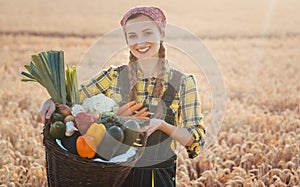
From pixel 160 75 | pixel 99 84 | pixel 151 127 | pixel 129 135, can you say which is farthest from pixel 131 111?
pixel 99 84

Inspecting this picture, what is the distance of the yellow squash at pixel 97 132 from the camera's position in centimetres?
220

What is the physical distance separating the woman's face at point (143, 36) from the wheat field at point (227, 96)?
56 cm

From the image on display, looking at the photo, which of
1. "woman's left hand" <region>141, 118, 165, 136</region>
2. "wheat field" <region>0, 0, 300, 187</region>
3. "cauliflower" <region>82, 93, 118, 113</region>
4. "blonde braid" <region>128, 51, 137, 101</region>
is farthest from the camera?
"wheat field" <region>0, 0, 300, 187</region>

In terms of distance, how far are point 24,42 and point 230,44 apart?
639cm

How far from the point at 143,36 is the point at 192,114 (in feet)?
1.76

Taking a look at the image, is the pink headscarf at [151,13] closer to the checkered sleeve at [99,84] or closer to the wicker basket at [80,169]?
the checkered sleeve at [99,84]

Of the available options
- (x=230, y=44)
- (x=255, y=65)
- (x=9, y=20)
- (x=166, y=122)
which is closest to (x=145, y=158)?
(x=166, y=122)

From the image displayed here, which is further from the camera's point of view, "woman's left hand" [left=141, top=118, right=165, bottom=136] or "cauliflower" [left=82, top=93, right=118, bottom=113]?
"cauliflower" [left=82, top=93, right=118, bottom=113]

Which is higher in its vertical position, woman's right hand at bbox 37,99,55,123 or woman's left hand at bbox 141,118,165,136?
woman's right hand at bbox 37,99,55,123

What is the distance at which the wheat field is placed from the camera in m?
4.12

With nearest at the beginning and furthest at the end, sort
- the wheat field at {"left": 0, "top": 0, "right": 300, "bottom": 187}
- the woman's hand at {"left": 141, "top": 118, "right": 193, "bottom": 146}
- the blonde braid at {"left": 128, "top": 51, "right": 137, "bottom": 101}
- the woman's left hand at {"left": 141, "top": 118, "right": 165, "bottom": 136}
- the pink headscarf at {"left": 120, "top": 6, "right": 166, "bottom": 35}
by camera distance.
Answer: the woman's left hand at {"left": 141, "top": 118, "right": 165, "bottom": 136} → the woman's hand at {"left": 141, "top": 118, "right": 193, "bottom": 146} → the pink headscarf at {"left": 120, "top": 6, "right": 166, "bottom": 35} → the blonde braid at {"left": 128, "top": 51, "right": 137, "bottom": 101} → the wheat field at {"left": 0, "top": 0, "right": 300, "bottom": 187}

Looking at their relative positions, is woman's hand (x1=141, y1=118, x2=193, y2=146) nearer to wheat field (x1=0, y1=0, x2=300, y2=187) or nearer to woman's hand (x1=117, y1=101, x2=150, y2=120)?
woman's hand (x1=117, y1=101, x2=150, y2=120)

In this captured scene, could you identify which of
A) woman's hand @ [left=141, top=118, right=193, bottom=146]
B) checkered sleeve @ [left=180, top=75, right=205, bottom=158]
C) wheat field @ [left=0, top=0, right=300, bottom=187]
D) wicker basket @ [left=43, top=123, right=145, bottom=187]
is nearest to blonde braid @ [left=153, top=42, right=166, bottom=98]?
checkered sleeve @ [left=180, top=75, right=205, bottom=158]

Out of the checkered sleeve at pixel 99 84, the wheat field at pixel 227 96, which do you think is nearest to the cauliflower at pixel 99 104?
the checkered sleeve at pixel 99 84
